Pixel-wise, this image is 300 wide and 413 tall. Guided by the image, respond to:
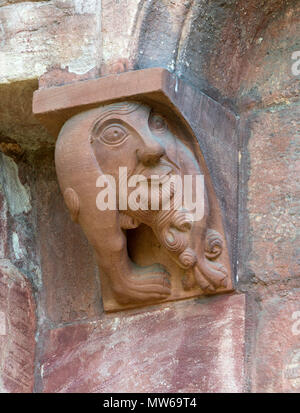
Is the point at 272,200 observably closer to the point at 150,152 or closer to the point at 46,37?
the point at 150,152

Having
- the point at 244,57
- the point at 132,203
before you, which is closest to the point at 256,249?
the point at 132,203

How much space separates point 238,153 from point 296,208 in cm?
24

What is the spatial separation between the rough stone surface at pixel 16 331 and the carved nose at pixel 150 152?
1.85ft

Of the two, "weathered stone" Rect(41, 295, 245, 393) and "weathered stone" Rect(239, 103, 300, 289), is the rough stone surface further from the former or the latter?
"weathered stone" Rect(239, 103, 300, 289)

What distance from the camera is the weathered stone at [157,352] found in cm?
304

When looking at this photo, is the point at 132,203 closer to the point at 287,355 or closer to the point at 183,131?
the point at 183,131

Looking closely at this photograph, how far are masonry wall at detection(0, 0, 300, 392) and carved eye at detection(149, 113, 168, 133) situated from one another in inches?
5.0

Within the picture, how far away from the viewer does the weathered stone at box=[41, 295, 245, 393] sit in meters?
3.04

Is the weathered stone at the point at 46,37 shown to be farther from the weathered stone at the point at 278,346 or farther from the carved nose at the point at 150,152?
the weathered stone at the point at 278,346

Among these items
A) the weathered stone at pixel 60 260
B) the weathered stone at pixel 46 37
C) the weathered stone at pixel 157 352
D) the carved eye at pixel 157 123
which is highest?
the weathered stone at pixel 46 37

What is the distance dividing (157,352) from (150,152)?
1.64 ft

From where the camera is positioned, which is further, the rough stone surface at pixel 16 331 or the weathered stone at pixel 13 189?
the weathered stone at pixel 13 189

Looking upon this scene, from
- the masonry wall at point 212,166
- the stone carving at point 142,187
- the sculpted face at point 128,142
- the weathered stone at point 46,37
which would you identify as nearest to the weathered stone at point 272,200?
the masonry wall at point 212,166

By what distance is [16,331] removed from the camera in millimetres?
3344
